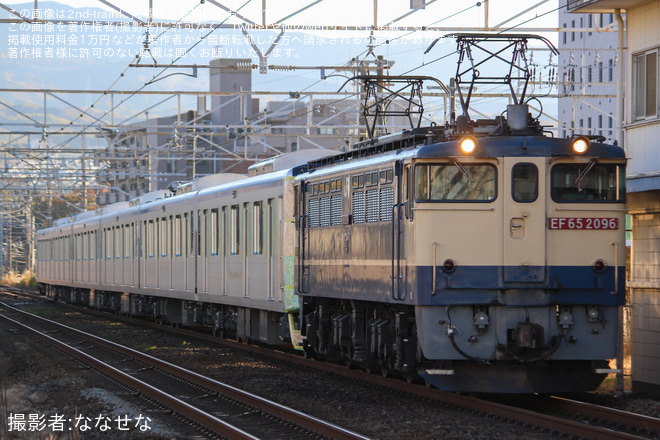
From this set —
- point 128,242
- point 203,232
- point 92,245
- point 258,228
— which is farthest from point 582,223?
point 92,245

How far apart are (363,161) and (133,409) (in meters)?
4.40

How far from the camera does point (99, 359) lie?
64.6ft

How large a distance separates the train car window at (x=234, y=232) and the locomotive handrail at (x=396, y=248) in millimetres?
8794

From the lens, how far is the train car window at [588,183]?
12.1 m

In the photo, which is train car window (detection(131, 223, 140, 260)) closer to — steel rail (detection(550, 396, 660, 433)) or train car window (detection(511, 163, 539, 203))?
train car window (detection(511, 163, 539, 203))

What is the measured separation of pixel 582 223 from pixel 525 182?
813mm

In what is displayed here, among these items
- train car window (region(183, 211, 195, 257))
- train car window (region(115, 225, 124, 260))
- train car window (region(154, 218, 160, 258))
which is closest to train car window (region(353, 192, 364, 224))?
train car window (region(183, 211, 195, 257))

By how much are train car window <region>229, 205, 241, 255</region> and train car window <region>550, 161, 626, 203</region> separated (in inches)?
396

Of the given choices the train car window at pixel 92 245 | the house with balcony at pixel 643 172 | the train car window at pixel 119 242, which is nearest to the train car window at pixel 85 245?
the train car window at pixel 92 245

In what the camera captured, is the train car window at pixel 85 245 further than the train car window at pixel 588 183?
Yes

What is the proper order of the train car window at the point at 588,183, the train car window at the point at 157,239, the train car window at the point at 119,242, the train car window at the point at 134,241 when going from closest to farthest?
the train car window at the point at 588,183 < the train car window at the point at 157,239 < the train car window at the point at 134,241 < the train car window at the point at 119,242

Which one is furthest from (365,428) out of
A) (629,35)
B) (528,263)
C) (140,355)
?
(140,355)

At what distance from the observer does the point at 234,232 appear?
845 inches

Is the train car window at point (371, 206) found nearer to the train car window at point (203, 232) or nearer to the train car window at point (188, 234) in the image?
the train car window at point (203, 232)
